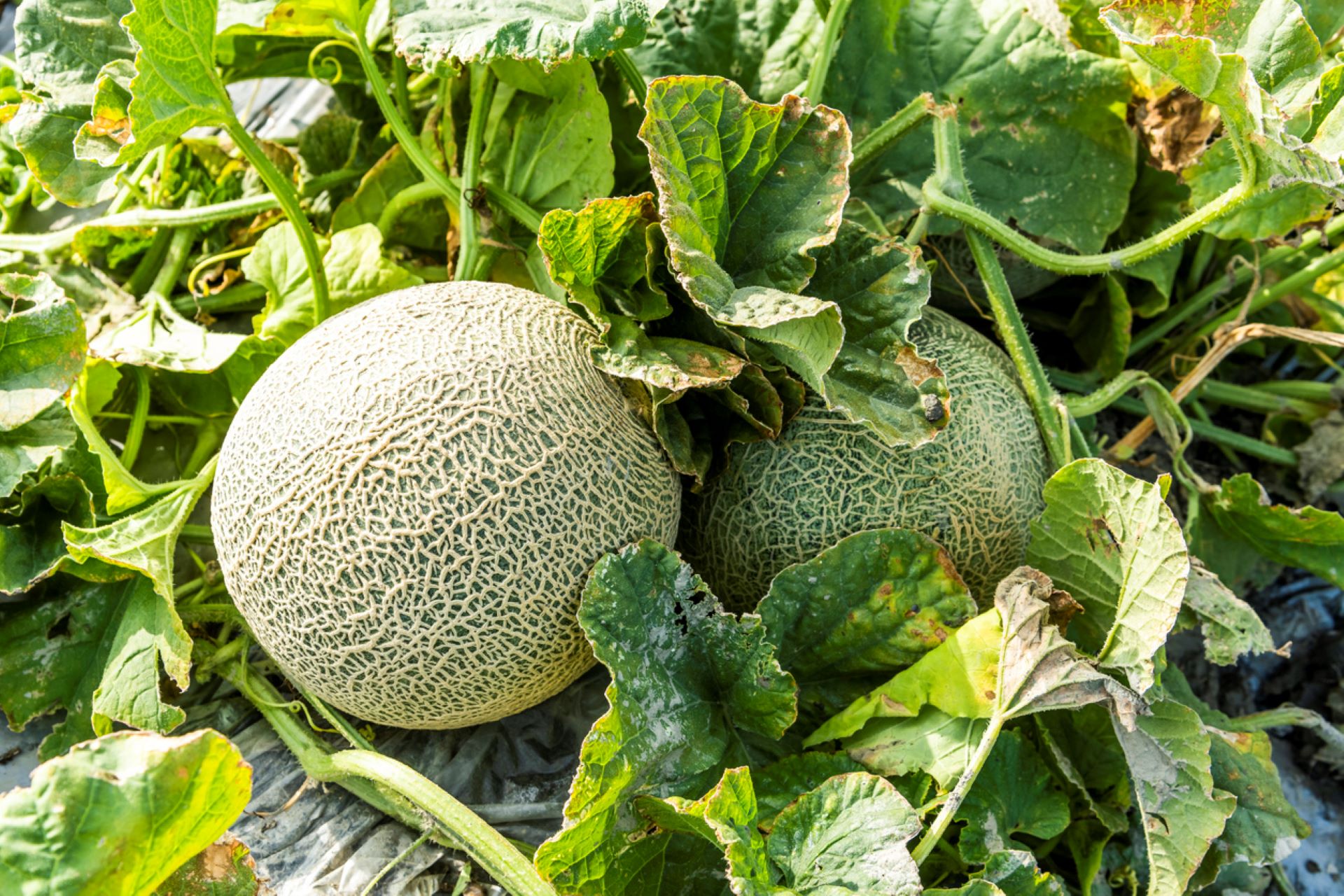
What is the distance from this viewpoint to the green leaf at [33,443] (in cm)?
131

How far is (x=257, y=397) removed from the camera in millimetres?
1193

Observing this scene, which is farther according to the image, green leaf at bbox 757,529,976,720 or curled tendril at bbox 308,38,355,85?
curled tendril at bbox 308,38,355,85

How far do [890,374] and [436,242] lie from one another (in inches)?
33.1

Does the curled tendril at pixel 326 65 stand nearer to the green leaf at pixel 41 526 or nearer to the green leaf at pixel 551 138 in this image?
the green leaf at pixel 551 138

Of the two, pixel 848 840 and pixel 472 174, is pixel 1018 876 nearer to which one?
pixel 848 840

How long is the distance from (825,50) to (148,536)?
1110 millimetres

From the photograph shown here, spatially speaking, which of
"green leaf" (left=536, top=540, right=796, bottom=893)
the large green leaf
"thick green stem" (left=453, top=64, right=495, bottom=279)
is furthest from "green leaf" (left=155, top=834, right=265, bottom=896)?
"thick green stem" (left=453, top=64, right=495, bottom=279)

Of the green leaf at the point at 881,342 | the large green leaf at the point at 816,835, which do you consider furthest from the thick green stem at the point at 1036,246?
the large green leaf at the point at 816,835

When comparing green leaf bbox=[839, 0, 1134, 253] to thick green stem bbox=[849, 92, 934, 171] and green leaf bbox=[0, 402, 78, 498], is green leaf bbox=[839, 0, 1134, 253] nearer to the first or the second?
thick green stem bbox=[849, 92, 934, 171]

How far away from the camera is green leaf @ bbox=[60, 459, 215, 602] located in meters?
1.20

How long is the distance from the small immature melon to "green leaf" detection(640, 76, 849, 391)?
20 cm

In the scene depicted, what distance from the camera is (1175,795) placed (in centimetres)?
113

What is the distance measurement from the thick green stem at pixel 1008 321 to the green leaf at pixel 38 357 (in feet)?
3.77

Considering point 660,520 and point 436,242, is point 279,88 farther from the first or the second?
point 660,520
